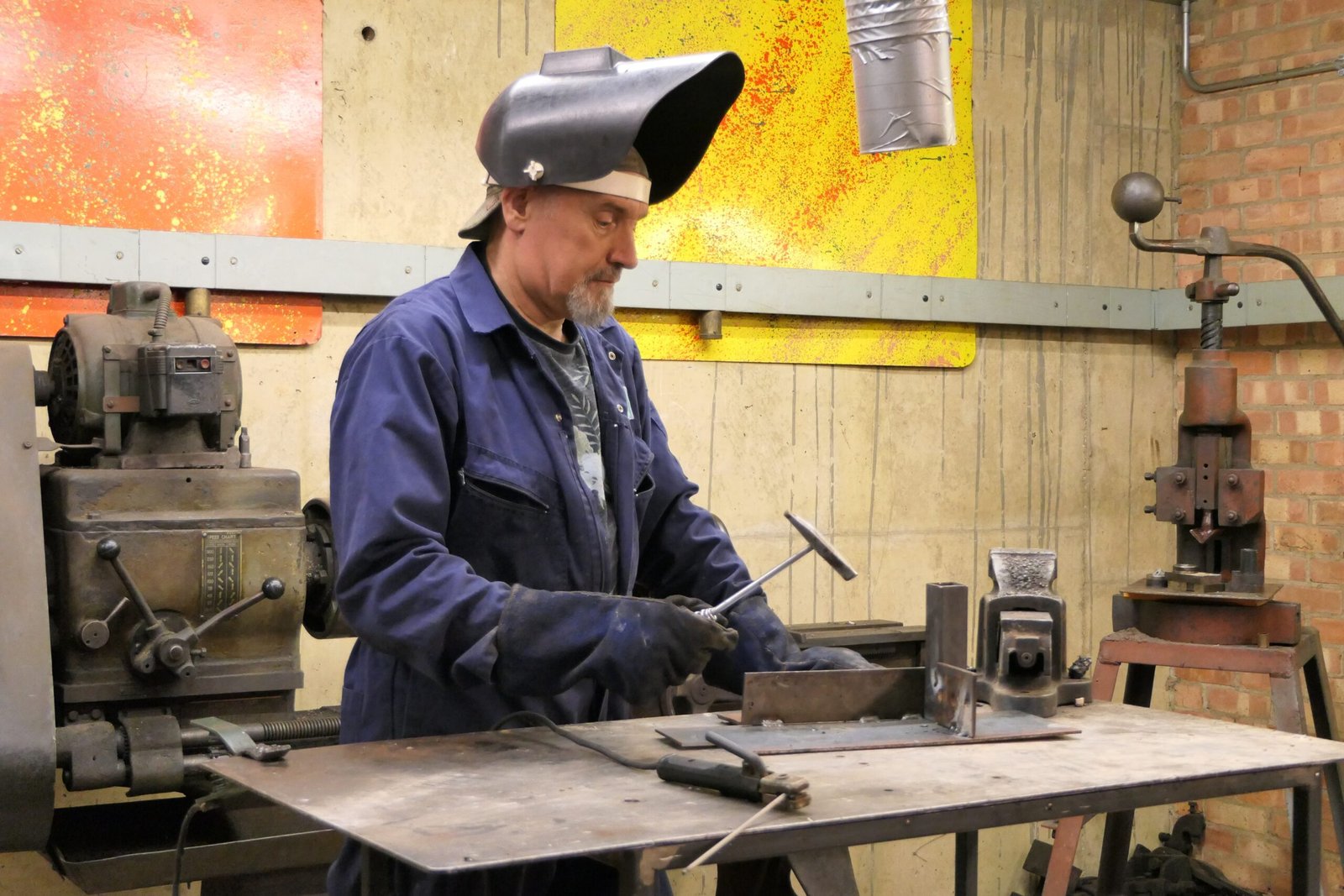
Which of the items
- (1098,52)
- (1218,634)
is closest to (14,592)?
(1218,634)

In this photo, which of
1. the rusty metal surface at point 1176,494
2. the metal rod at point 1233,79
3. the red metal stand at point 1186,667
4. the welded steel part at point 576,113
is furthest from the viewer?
the metal rod at point 1233,79

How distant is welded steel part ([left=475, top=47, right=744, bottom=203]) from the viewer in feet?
6.04

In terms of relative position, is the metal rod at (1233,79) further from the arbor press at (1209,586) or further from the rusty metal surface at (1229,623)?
the rusty metal surface at (1229,623)

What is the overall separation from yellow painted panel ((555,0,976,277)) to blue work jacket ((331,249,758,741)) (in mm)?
1406

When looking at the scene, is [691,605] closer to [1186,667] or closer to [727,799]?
[727,799]

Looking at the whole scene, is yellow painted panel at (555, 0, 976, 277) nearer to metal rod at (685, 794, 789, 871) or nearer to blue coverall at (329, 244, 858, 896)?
blue coverall at (329, 244, 858, 896)

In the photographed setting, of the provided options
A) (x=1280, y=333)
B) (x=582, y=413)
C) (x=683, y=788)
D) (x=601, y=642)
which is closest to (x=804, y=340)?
(x=1280, y=333)

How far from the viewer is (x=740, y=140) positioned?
11.4 feet

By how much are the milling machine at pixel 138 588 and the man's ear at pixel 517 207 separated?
22.9 inches

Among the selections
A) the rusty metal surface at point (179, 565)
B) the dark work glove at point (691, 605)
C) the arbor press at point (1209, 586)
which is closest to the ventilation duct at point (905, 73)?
the dark work glove at point (691, 605)

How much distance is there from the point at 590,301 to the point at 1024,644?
29.0 inches

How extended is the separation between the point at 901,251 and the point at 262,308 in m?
1.63

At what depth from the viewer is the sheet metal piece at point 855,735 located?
1736 millimetres

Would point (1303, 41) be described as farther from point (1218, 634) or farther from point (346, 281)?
point (346, 281)
